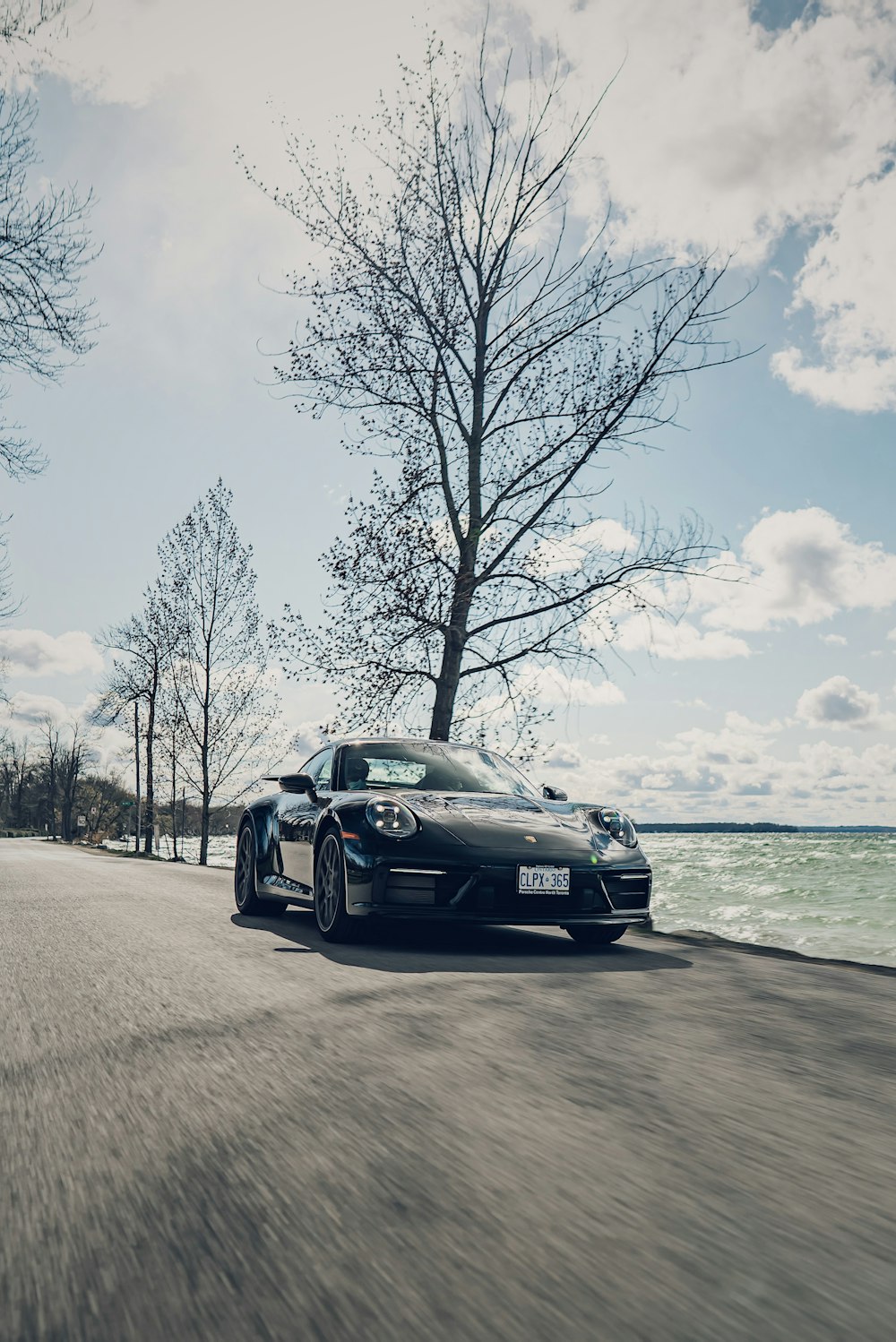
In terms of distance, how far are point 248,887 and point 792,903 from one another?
51.6ft

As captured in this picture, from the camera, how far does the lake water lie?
38.6ft

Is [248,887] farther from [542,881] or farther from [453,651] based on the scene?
[453,651]

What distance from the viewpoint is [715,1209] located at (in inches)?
76.7

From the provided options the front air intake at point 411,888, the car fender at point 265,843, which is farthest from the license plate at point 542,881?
the car fender at point 265,843

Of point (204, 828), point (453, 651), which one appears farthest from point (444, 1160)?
point (204, 828)

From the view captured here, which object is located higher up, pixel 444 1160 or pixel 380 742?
pixel 380 742

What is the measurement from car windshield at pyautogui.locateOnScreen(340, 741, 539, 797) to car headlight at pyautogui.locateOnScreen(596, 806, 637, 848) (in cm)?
69

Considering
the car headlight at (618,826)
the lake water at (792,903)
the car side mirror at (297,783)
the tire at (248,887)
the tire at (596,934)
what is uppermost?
the car side mirror at (297,783)

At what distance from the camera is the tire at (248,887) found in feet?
27.7

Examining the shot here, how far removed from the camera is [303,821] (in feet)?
24.4

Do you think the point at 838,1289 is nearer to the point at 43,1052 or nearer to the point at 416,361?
the point at 43,1052

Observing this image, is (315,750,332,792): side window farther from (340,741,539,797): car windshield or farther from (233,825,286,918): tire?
(233,825,286,918): tire

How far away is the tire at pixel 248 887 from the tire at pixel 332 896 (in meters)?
1.58

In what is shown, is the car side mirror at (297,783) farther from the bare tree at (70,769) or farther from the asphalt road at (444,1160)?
the bare tree at (70,769)
